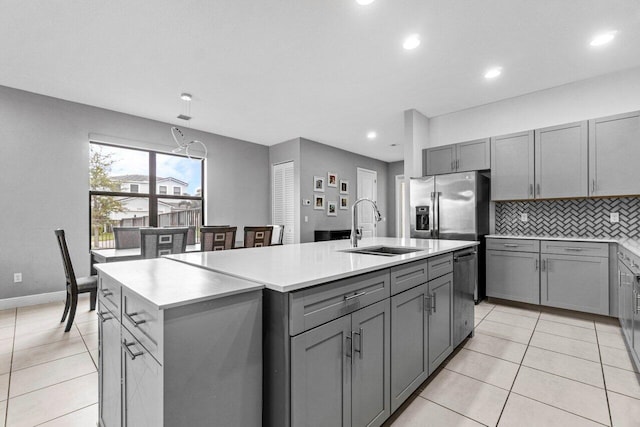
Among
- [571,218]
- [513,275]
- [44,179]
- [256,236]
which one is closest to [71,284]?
[44,179]

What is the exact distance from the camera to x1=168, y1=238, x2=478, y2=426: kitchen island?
1.08m

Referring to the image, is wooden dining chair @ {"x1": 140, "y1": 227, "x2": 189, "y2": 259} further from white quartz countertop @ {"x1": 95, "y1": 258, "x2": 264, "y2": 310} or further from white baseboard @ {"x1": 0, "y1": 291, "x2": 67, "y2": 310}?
white baseboard @ {"x1": 0, "y1": 291, "x2": 67, "y2": 310}

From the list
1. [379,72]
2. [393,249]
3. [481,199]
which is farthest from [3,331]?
[481,199]

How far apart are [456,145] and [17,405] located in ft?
16.8

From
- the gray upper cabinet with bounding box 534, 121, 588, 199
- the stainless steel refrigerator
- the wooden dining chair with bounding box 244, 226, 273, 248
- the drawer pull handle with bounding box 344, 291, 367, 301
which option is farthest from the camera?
the wooden dining chair with bounding box 244, 226, 273, 248

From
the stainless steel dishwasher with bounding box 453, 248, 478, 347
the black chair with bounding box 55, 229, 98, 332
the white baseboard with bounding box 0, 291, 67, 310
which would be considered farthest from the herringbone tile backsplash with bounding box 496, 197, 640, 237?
the white baseboard with bounding box 0, 291, 67, 310

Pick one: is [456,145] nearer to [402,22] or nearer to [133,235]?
[402,22]

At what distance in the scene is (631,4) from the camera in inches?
89.0

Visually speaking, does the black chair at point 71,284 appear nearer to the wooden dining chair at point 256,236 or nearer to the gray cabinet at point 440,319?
the wooden dining chair at point 256,236

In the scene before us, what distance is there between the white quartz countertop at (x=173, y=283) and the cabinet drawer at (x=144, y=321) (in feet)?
0.11

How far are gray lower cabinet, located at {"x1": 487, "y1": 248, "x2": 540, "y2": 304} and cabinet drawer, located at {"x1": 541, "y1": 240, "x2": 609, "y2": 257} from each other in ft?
0.47

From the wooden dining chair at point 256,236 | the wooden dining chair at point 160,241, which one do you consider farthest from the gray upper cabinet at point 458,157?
the wooden dining chair at point 160,241

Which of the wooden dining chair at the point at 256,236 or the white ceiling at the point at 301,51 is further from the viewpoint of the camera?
the wooden dining chair at the point at 256,236

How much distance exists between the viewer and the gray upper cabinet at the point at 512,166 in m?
3.67
